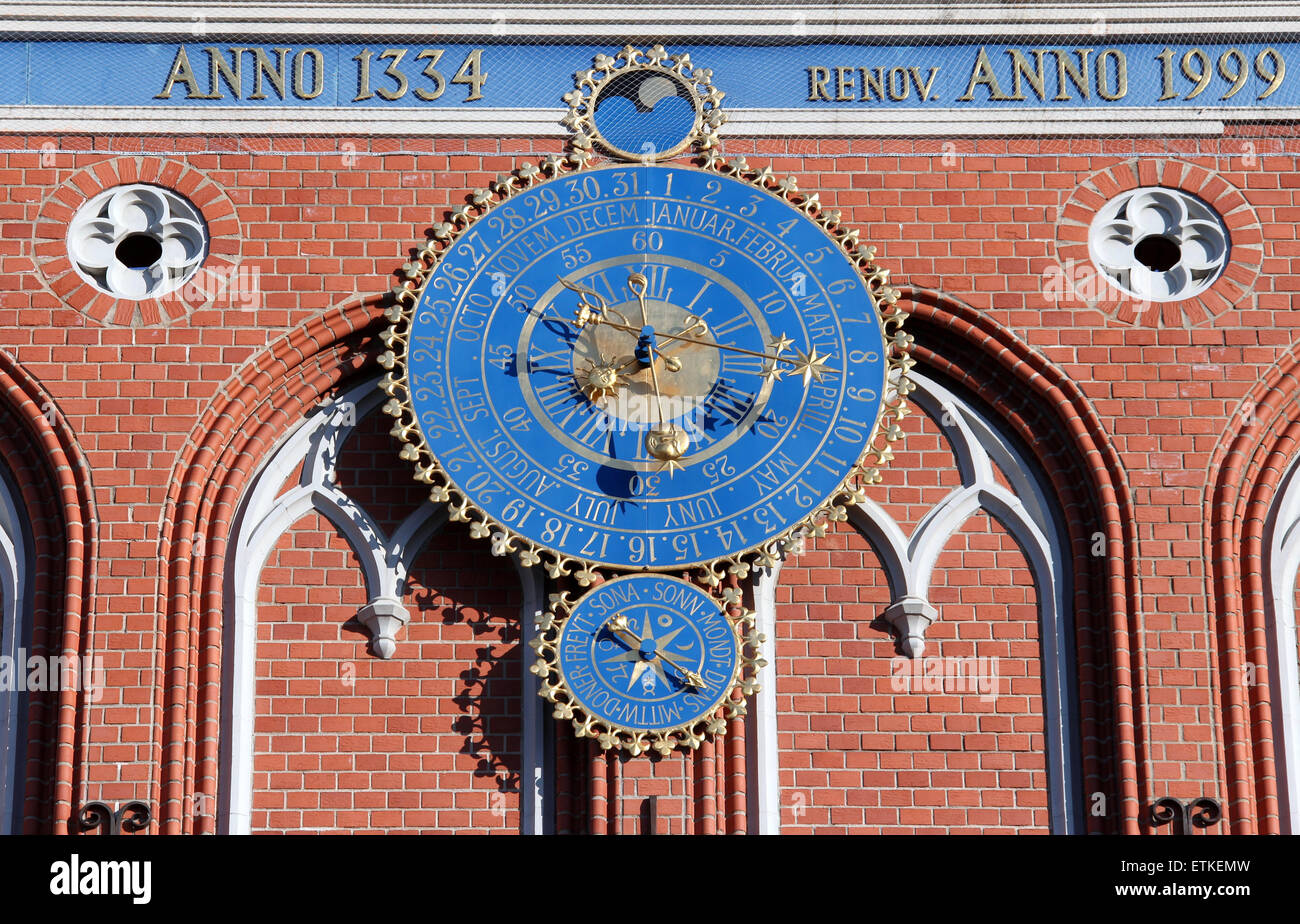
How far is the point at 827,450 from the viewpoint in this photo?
1648 cm

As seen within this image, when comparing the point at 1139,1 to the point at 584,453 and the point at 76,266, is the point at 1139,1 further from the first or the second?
the point at 76,266

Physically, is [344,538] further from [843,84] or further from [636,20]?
[843,84]

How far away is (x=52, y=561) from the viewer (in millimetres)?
16453

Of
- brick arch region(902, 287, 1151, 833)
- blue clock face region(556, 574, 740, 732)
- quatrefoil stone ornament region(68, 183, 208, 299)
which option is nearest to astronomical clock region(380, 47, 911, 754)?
blue clock face region(556, 574, 740, 732)

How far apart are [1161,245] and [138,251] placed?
5.43 meters

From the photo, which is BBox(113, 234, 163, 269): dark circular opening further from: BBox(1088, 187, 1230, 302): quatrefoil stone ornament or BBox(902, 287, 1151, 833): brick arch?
BBox(1088, 187, 1230, 302): quatrefoil stone ornament

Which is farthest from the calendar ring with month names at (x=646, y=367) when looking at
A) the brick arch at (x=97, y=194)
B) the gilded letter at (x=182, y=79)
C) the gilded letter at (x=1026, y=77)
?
the gilded letter at (x=182, y=79)

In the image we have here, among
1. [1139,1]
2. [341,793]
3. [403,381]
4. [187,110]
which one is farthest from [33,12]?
[1139,1]

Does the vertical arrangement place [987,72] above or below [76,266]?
above

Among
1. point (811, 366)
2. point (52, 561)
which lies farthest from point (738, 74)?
point (52, 561)

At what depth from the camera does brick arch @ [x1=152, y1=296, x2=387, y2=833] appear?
1595cm

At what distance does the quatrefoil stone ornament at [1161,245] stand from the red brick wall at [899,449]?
181 mm

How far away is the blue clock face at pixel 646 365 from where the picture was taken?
16344 millimetres

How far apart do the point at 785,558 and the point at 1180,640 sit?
2.05 m
